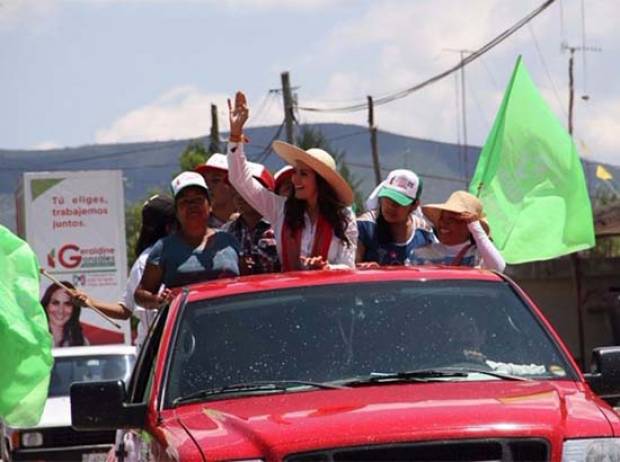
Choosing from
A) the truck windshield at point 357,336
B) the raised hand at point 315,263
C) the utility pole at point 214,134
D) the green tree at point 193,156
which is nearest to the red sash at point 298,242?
the raised hand at point 315,263

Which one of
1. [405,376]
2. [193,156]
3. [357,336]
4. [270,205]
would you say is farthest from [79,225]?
[193,156]

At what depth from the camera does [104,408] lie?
6.54m

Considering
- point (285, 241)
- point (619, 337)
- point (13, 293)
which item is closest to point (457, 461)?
point (285, 241)

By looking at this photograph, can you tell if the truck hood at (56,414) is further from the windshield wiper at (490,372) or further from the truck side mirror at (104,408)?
the windshield wiper at (490,372)

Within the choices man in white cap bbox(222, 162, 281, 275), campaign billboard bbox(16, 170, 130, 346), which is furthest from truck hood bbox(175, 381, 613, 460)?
campaign billboard bbox(16, 170, 130, 346)

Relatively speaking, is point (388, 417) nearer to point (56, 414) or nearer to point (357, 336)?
point (357, 336)

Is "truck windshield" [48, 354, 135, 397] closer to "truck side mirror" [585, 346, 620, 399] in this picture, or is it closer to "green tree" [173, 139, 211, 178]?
"truck side mirror" [585, 346, 620, 399]

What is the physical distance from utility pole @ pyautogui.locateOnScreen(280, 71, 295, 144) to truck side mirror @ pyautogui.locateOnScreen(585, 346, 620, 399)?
3426 cm

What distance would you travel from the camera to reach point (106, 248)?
3136cm

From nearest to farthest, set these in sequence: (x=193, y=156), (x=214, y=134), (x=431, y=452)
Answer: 1. (x=431, y=452)
2. (x=214, y=134)
3. (x=193, y=156)

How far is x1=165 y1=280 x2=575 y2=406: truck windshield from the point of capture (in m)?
6.62

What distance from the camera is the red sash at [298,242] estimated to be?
906 centimetres

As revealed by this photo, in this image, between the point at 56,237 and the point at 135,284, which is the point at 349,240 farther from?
the point at 56,237

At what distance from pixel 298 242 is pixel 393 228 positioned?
864 mm
